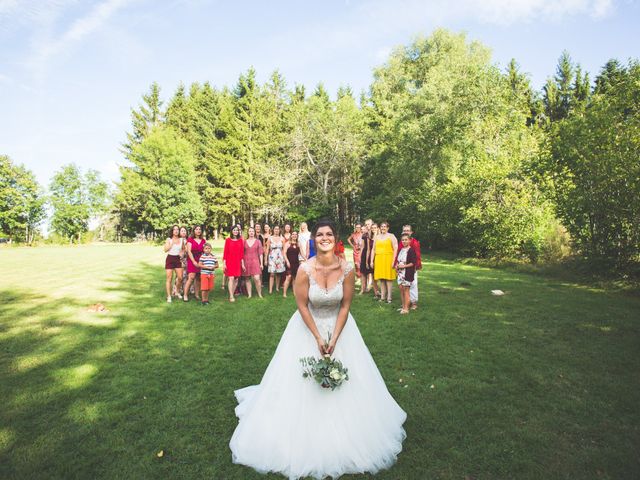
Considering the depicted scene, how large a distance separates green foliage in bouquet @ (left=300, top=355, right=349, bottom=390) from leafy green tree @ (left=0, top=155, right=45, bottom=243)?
54.3m

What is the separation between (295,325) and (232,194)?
39.3 metres

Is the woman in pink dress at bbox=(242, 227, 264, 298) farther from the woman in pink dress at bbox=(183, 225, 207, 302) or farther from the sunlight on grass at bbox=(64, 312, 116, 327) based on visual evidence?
the sunlight on grass at bbox=(64, 312, 116, 327)

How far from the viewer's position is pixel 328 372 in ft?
10.5

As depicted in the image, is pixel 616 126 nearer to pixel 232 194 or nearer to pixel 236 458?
pixel 236 458

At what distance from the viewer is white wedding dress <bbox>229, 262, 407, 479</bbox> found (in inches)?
122

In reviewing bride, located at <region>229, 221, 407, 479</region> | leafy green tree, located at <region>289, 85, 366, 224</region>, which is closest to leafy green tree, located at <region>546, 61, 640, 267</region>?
bride, located at <region>229, 221, 407, 479</region>

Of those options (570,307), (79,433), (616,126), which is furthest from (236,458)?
(616,126)

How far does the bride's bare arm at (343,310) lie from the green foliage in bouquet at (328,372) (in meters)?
0.13

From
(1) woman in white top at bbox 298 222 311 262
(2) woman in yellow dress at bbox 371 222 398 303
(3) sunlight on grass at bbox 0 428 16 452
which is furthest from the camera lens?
(1) woman in white top at bbox 298 222 311 262

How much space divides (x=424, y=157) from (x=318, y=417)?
23.7 meters

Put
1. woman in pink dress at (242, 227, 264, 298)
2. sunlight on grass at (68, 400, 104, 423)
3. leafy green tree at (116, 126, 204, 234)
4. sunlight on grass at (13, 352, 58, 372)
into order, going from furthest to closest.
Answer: leafy green tree at (116, 126, 204, 234), woman in pink dress at (242, 227, 264, 298), sunlight on grass at (13, 352, 58, 372), sunlight on grass at (68, 400, 104, 423)

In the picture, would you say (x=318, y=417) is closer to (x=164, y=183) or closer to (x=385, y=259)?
(x=385, y=259)

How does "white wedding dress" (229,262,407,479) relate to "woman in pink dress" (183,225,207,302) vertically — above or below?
below

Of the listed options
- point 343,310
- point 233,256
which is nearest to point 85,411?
point 343,310
